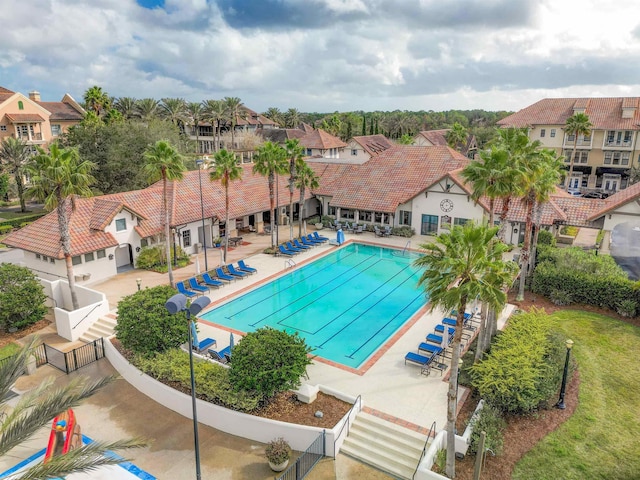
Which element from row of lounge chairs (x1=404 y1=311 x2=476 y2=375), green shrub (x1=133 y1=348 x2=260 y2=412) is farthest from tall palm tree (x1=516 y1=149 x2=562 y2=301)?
green shrub (x1=133 y1=348 x2=260 y2=412)

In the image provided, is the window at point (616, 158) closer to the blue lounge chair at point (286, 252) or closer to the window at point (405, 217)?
the window at point (405, 217)

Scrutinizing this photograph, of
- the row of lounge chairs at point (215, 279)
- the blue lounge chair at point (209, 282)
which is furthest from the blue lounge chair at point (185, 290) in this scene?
the blue lounge chair at point (209, 282)

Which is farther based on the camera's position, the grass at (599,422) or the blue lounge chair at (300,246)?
the blue lounge chair at (300,246)

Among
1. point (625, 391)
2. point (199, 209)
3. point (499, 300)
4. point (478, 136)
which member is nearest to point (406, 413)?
point (499, 300)

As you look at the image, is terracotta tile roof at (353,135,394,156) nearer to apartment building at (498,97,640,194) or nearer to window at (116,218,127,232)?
apartment building at (498,97,640,194)

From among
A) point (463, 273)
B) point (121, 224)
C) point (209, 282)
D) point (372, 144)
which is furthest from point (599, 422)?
point (372, 144)

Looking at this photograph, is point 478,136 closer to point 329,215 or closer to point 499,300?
point 329,215
